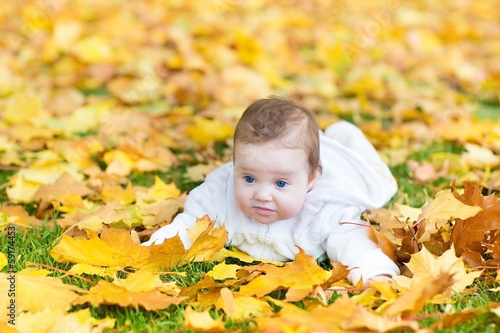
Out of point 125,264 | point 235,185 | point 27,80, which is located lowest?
point 27,80

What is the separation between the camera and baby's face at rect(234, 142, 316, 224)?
6.80ft

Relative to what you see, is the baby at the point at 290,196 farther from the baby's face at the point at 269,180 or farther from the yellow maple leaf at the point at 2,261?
the yellow maple leaf at the point at 2,261

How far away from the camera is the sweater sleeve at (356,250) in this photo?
6.61ft

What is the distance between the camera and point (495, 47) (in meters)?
6.07

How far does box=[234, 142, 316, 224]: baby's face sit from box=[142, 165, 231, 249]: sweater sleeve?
17 centimetres

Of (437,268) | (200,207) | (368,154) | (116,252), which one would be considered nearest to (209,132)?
(368,154)

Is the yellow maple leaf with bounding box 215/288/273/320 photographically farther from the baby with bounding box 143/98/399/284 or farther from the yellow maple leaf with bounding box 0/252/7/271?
the yellow maple leaf with bounding box 0/252/7/271

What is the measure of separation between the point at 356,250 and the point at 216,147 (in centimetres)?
148

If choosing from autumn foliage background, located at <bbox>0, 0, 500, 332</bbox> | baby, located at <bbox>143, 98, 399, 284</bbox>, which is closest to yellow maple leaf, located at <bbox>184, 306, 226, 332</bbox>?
autumn foliage background, located at <bbox>0, 0, 500, 332</bbox>

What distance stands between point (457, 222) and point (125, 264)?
1.07 meters

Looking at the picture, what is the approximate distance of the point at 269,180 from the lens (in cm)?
211

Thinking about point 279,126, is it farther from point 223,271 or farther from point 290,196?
point 223,271

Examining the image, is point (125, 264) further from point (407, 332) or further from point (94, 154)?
point (94, 154)

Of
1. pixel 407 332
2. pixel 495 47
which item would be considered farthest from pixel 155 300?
pixel 495 47
